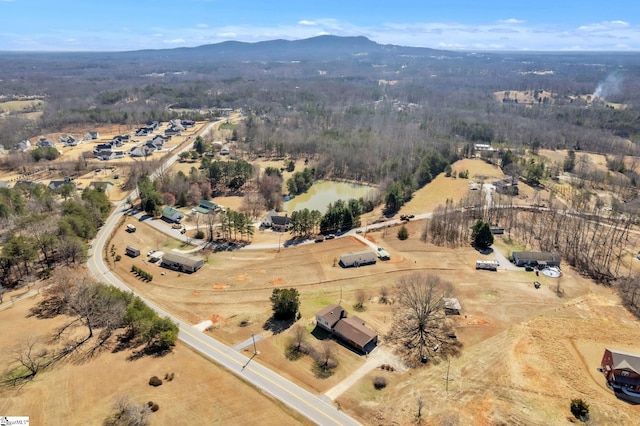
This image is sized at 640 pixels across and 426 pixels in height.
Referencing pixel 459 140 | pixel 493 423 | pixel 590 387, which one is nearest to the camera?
pixel 493 423

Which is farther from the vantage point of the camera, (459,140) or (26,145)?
(459,140)

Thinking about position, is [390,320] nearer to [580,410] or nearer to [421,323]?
[421,323]

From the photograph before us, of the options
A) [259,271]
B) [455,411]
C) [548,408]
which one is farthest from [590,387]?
[259,271]

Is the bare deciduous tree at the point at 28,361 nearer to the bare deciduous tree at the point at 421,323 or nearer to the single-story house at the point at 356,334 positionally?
the single-story house at the point at 356,334

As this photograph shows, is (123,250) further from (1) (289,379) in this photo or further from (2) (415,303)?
(2) (415,303)

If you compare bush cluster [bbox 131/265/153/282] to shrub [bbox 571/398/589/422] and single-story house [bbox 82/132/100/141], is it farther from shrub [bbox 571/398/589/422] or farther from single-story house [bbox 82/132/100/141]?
single-story house [bbox 82/132/100/141]

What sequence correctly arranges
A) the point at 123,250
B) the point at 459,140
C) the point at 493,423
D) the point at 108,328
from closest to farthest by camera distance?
1. the point at 493,423
2. the point at 108,328
3. the point at 123,250
4. the point at 459,140
